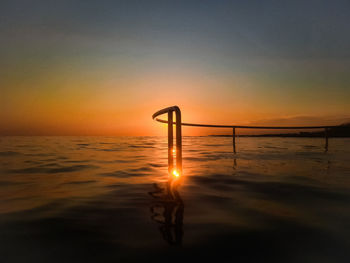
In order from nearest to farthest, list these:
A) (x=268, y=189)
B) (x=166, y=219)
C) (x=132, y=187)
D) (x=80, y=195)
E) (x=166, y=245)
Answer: (x=166, y=245)
(x=166, y=219)
(x=80, y=195)
(x=268, y=189)
(x=132, y=187)

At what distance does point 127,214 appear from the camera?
2.85m

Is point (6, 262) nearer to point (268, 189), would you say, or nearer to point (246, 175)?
point (268, 189)

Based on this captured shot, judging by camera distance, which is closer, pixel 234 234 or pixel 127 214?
pixel 234 234

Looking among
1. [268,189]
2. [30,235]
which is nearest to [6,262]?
[30,235]

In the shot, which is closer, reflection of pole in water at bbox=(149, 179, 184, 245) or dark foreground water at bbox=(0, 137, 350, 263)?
dark foreground water at bbox=(0, 137, 350, 263)

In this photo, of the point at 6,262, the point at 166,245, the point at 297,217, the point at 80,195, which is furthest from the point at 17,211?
the point at 297,217

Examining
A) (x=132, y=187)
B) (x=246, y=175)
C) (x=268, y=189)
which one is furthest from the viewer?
(x=246, y=175)

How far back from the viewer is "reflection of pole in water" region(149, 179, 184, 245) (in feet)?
7.22

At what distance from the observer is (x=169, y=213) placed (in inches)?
111

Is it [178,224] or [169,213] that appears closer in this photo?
[178,224]

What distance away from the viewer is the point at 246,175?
5688 millimetres

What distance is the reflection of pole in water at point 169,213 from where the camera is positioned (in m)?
2.20

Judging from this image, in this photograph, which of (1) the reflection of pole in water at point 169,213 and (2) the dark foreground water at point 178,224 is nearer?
(2) the dark foreground water at point 178,224

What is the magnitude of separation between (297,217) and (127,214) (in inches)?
86.0
